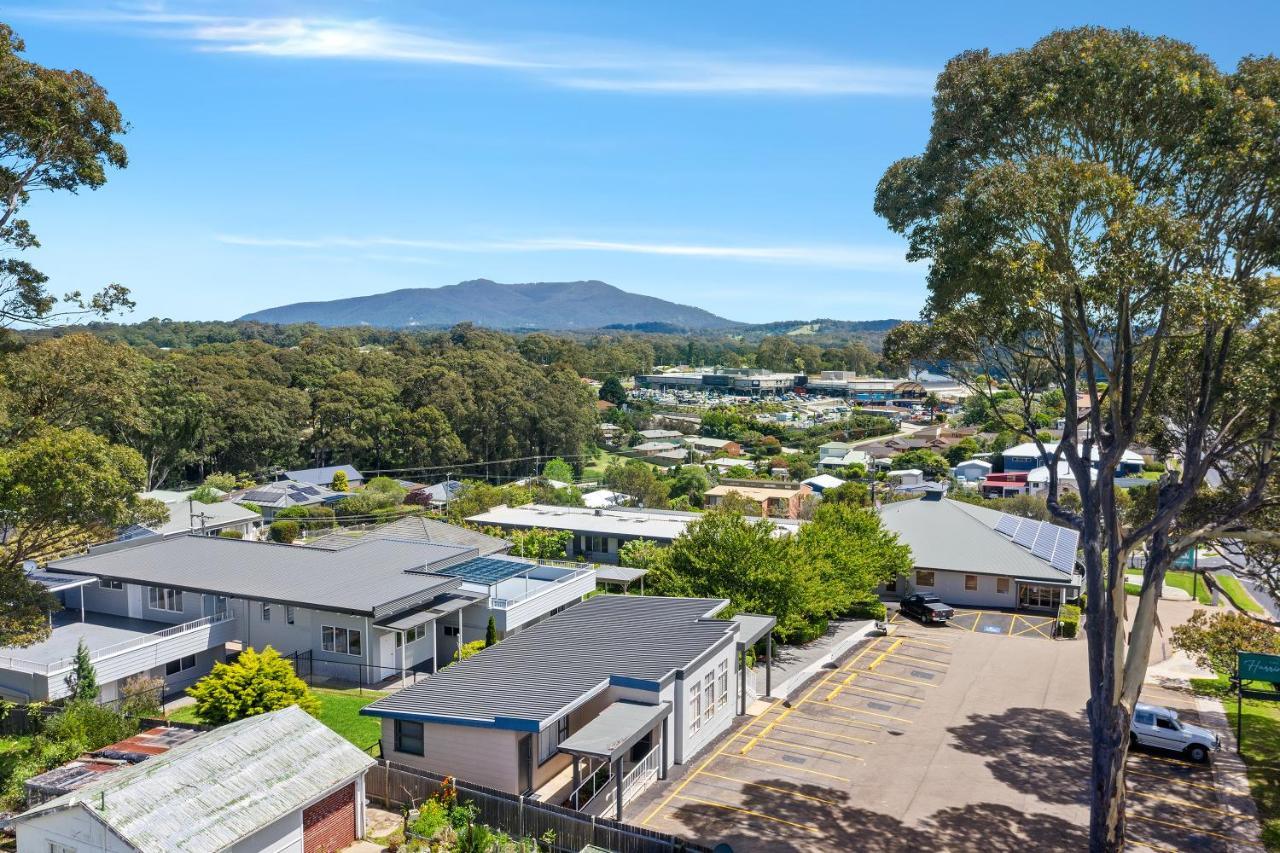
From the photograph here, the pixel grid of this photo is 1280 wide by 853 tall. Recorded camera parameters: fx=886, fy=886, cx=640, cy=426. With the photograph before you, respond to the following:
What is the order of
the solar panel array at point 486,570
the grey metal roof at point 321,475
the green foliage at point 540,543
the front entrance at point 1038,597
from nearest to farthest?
the solar panel array at point 486,570 → the front entrance at point 1038,597 → the green foliage at point 540,543 → the grey metal roof at point 321,475

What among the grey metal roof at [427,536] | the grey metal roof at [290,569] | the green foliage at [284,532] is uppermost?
the grey metal roof at [290,569]

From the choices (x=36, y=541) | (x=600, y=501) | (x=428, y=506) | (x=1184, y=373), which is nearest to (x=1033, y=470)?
(x=600, y=501)

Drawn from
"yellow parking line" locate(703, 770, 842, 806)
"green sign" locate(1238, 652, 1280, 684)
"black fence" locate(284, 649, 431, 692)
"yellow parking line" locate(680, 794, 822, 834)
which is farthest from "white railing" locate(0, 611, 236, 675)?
"green sign" locate(1238, 652, 1280, 684)

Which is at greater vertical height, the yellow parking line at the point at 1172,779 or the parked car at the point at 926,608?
the yellow parking line at the point at 1172,779

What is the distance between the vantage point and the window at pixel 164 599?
1251 inches

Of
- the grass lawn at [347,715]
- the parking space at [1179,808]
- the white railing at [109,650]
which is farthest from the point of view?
the white railing at [109,650]

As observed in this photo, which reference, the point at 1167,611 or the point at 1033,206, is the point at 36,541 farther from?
the point at 1167,611

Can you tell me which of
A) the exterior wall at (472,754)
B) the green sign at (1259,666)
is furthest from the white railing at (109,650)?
the green sign at (1259,666)

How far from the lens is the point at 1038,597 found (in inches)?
1617

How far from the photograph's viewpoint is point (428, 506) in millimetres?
67250

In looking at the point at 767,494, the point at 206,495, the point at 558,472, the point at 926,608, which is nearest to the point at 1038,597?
the point at 926,608

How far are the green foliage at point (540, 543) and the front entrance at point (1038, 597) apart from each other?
75.9 ft

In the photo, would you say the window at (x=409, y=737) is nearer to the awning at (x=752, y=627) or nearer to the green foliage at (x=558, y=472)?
the awning at (x=752, y=627)

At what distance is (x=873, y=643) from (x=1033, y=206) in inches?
894
